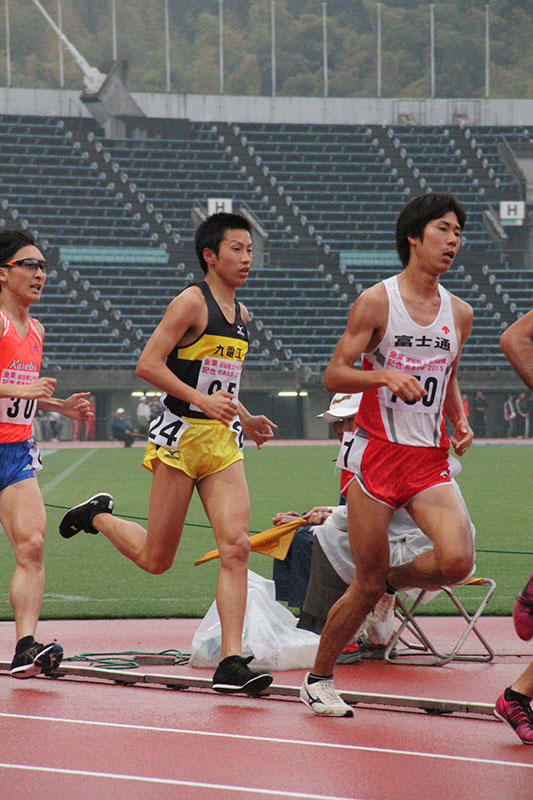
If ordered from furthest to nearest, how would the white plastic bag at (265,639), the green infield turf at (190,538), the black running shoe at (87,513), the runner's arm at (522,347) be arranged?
the green infield turf at (190,538) < the black running shoe at (87,513) < the white plastic bag at (265,639) < the runner's arm at (522,347)

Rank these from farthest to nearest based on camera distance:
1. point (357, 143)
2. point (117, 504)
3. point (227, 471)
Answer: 1. point (357, 143)
2. point (117, 504)
3. point (227, 471)

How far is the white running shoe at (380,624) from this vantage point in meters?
6.58

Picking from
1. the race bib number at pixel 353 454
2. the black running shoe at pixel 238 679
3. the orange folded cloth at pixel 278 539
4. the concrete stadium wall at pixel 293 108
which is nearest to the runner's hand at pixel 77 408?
the orange folded cloth at pixel 278 539

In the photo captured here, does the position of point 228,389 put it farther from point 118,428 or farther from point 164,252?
point 164,252

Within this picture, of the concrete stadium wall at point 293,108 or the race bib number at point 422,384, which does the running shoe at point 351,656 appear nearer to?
the race bib number at point 422,384

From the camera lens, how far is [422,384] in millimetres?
4961

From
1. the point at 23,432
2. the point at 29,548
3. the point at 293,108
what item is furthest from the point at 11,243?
the point at 293,108

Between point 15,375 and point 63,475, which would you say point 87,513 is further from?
point 63,475

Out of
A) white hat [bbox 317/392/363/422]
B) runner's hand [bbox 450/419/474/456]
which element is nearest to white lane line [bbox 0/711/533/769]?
runner's hand [bbox 450/419/474/456]

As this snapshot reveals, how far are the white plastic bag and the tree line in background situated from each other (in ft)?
245

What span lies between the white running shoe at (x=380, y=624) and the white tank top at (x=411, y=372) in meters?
1.81

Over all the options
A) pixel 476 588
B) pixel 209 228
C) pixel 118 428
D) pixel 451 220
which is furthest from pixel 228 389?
pixel 118 428

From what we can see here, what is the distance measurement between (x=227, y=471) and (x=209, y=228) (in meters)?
1.21

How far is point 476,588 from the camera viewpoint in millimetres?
9781
